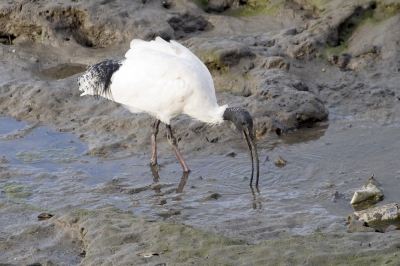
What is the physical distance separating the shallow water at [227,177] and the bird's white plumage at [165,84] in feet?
2.05

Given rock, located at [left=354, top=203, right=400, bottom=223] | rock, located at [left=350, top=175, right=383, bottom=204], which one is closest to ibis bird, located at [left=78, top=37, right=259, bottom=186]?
rock, located at [left=350, top=175, right=383, bottom=204]

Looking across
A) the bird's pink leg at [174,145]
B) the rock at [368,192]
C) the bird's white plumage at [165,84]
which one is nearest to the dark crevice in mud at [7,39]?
the bird's white plumage at [165,84]

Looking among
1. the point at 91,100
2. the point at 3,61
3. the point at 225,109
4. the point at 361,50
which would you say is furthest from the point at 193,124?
the point at 3,61

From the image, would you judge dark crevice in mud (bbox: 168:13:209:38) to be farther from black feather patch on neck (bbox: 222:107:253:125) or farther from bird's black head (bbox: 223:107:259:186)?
bird's black head (bbox: 223:107:259:186)

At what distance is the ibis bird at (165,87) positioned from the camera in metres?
7.02

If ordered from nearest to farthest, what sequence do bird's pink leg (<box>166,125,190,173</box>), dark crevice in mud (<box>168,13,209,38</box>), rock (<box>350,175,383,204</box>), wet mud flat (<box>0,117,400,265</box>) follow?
wet mud flat (<box>0,117,400,265</box>) → rock (<box>350,175,383,204</box>) → bird's pink leg (<box>166,125,190,173</box>) → dark crevice in mud (<box>168,13,209,38</box>)

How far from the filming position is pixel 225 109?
7.10 m

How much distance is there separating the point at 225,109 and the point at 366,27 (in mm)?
3466

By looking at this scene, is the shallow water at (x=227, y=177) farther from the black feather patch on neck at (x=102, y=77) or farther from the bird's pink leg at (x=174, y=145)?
the black feather patch on neck at (x=102, y=77)

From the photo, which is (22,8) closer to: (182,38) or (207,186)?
(182,38)

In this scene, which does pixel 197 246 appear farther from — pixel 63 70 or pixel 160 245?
pixel 63 70

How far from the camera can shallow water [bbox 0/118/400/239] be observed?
605 cm

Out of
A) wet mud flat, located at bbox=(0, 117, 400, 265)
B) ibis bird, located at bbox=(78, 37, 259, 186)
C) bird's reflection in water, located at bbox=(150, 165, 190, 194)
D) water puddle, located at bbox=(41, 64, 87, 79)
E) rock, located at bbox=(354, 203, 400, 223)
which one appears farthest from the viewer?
water puddle, located at bbox=(41, 64, 87, 79)

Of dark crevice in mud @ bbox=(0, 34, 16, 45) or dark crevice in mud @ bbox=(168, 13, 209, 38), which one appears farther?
dark crevice in mud @ bbox=(0, 34, 16, 45)
